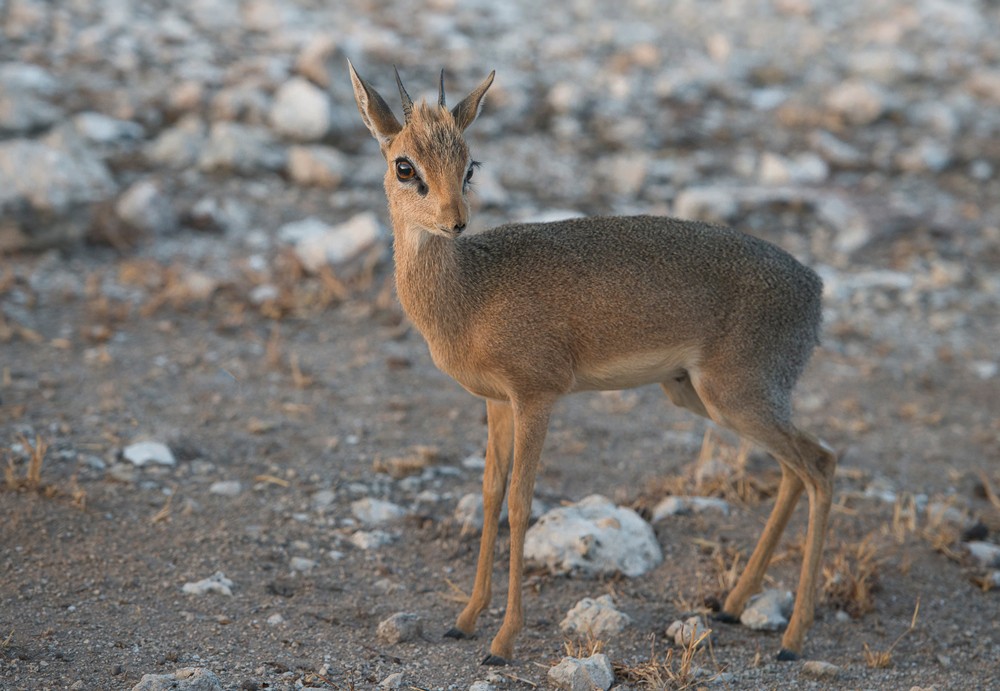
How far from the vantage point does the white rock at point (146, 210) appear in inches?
372

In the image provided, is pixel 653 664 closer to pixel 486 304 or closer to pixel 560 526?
pixel 560 526

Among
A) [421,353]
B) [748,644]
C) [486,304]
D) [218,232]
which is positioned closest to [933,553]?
[748,644]

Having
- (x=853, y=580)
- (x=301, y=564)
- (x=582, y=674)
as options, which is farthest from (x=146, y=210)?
(x=853, y=580)

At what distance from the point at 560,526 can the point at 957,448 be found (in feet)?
10.7

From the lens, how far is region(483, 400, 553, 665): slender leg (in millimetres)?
5059

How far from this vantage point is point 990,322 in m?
9.45

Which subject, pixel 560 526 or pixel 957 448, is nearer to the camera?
pixel 560 526

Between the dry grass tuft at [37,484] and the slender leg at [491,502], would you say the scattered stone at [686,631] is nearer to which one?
the slender leg at [491,502]

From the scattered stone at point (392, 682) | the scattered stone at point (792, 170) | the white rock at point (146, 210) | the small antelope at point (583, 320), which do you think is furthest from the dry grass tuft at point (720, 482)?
the scattered stone at point (792, 170)

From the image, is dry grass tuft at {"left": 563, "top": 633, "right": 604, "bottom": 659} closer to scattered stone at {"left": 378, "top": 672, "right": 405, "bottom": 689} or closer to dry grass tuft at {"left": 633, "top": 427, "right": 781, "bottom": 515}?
scattered stone at {"left": 378, "top": 672, "right": 405, "bottom": 689}

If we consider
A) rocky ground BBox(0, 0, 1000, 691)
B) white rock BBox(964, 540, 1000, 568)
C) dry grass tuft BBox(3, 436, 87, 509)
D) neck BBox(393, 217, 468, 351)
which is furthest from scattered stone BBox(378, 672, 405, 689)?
white rock BBox(964, 540, 1000, 568)

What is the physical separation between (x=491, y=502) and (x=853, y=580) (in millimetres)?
1932

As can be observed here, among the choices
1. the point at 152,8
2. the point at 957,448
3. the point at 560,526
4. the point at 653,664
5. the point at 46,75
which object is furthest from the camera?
the point at 152,8

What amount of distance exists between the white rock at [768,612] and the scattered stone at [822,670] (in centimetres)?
52
